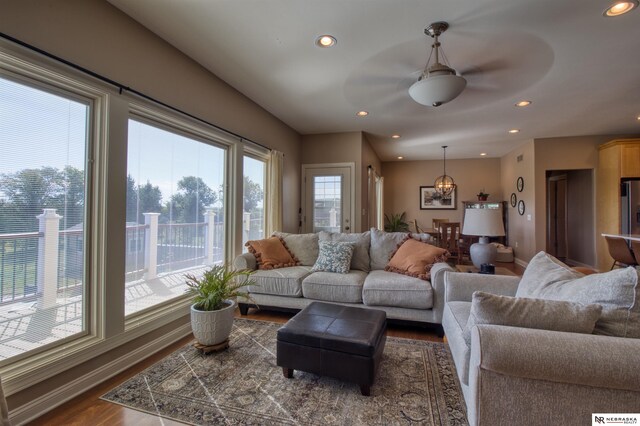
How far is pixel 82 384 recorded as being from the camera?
182cm

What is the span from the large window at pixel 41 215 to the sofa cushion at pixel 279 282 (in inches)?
60.2

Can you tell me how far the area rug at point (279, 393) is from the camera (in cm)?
158

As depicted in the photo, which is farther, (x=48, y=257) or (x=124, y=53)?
(x=124, y=53)

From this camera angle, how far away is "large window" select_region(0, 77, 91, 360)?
1.59 m

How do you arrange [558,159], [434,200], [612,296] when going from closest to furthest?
[612,296] < [558,159] < [434,200]

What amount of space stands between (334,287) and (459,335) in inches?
57.7

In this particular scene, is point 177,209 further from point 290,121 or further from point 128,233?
point 290,121

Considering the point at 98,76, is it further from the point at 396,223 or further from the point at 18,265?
the point at 396,223

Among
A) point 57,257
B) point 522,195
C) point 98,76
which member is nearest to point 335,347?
point 57,257

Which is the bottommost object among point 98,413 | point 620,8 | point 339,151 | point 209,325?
point 98,413

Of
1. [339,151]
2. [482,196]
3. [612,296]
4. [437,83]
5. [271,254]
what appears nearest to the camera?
[612,296]

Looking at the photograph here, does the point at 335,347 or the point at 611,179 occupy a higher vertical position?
the point at 611,179

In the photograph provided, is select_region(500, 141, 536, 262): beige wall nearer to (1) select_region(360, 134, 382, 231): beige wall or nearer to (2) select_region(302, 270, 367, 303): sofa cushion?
(1) select_region(360, 134, 382, 231): beige wall

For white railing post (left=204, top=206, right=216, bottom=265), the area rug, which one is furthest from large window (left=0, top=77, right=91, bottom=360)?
white railing post (left=204, top=206, right=216, bottom=265)
